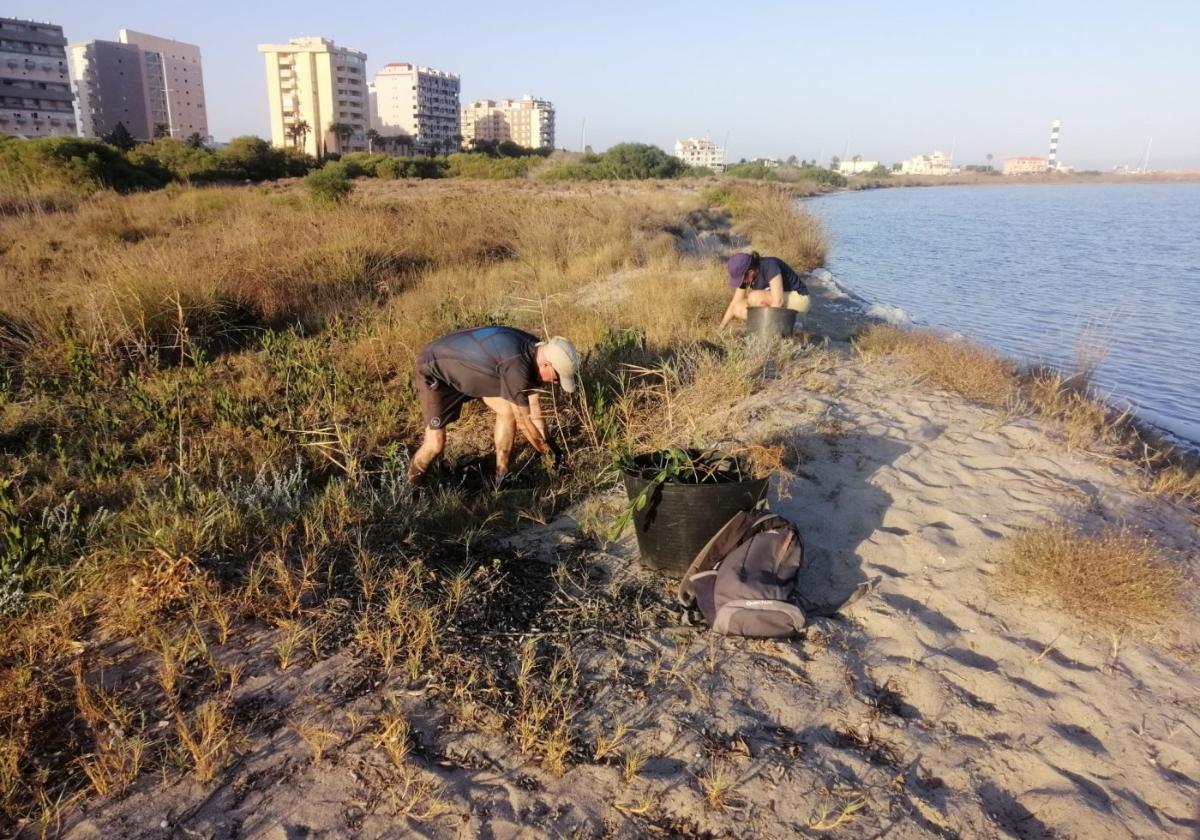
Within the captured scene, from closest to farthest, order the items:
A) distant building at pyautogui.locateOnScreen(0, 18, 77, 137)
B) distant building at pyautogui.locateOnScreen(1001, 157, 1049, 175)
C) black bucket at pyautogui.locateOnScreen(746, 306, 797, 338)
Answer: black bucket at pyautogui.locateOnScreen(746, 306, 797, 338), distant building at pyautogui.locateOnScreen(0, 18, 77, 137), distant building at pyautogui.locateOnScreen(1001, 157, 1049, 175)

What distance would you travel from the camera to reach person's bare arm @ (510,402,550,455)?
402cm

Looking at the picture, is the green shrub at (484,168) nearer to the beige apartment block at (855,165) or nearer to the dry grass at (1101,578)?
the dry grass at (1101,578)

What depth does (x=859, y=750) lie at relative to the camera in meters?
2.26

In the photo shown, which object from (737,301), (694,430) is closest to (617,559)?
(694,430)

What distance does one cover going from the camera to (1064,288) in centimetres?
1368

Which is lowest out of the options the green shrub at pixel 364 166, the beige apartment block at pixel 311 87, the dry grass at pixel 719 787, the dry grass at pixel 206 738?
the dry grass at pixel 719 787

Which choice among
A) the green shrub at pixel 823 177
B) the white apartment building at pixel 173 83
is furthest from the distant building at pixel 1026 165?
the white apartment building at pixel 173 83

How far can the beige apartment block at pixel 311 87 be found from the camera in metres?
69.7

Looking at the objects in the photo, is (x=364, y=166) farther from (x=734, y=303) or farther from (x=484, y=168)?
(x=734, y=303)

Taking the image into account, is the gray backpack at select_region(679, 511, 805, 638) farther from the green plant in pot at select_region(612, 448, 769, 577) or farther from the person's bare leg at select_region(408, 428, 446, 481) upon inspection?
the person's bare leg at select_region(408, 428, 446, 481)

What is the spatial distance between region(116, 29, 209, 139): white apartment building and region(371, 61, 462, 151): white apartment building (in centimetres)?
2147

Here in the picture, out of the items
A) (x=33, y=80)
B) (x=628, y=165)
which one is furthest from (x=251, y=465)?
(x=33, y=80)

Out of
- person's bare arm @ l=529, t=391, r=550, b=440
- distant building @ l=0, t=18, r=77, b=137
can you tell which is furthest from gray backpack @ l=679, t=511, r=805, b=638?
distant building @ l=0, t=18, r=77, b=137

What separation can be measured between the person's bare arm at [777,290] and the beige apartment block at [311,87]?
72.0 meters
